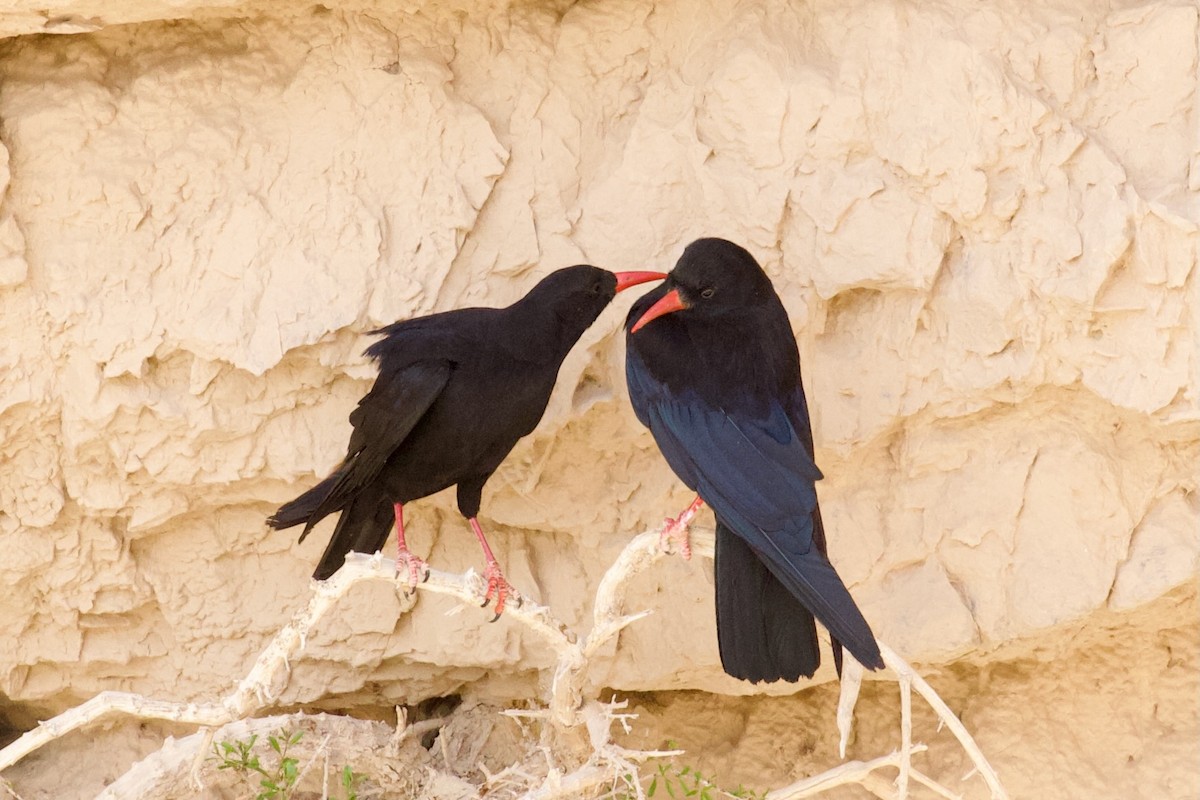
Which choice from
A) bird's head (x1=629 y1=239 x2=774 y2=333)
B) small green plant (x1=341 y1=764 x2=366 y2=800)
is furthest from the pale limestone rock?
small green plant (x1=341 y1=764 x2=366 y2=800)

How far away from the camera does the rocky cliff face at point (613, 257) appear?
160 inches

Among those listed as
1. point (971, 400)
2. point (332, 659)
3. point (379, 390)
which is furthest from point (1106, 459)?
point (332, 659)

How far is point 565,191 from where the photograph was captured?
177 inches

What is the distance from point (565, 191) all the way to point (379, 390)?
1.07 meters

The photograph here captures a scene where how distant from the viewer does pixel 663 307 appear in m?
3.98

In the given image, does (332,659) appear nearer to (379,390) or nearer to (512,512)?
(512,512)

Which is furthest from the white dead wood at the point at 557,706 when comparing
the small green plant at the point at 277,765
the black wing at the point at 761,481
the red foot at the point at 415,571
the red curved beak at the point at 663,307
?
the red curved beak at the point at 663,307

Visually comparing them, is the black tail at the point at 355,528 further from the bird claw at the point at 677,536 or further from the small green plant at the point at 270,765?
the bird claw at the point at 677,536

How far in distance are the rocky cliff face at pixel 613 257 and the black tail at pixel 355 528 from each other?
1.06 feet

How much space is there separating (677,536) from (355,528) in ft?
3.73

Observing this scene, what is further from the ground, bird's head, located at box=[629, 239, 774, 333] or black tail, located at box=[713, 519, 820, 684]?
bird's head, located at box=[629, 239, 774, 333]

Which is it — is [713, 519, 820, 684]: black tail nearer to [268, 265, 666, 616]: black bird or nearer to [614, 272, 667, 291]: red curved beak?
[268, 265, 666, 616]: black bird

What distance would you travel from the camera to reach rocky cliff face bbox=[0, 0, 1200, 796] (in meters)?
4.06

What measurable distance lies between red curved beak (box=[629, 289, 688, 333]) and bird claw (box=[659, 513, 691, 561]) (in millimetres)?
618
